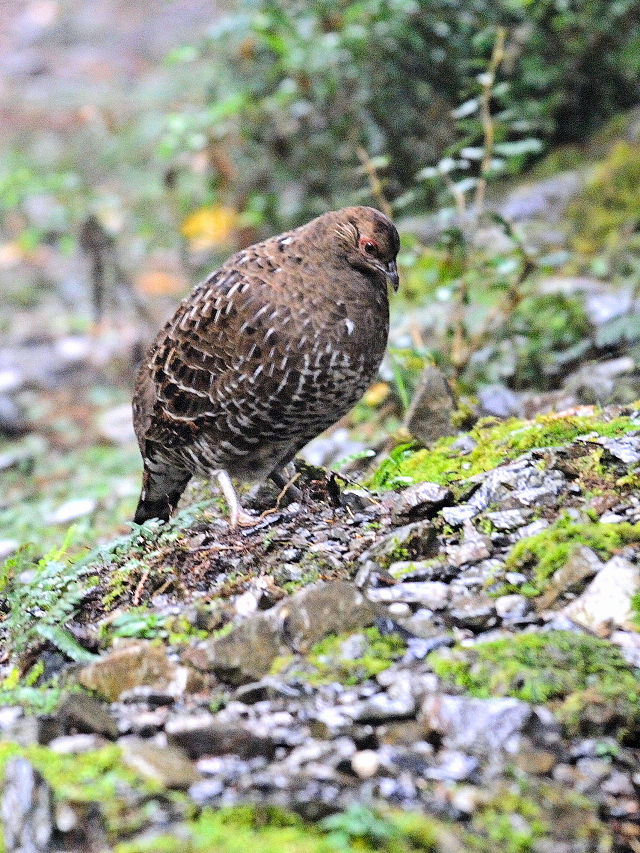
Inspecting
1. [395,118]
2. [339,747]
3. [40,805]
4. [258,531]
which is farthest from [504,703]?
[395,118]

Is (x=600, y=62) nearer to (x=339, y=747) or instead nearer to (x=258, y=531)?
(x=258, y=531)

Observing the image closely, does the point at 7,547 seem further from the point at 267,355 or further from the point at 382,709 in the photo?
the point at 382,709

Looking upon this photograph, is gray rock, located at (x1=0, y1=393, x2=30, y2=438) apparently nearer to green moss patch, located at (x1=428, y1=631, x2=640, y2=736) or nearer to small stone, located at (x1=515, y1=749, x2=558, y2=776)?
green moss patch, located at (x1=428, y1=631, x2=640, y2=736)

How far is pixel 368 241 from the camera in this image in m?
4.82

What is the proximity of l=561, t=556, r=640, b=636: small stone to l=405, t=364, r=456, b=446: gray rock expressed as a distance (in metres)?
2.17

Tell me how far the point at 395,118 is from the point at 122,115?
6.81 meters

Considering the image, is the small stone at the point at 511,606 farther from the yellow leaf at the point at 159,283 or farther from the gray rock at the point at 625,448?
the yellow leaf at the point at 159,283

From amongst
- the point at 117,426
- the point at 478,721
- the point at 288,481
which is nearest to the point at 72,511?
the point at 117,426

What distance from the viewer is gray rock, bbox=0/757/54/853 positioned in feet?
8.57

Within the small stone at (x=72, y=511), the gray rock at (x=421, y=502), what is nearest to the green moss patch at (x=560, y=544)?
the gray rock at (x=421, y=502)

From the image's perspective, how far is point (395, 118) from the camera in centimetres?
950

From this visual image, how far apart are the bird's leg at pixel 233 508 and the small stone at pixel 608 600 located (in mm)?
1681

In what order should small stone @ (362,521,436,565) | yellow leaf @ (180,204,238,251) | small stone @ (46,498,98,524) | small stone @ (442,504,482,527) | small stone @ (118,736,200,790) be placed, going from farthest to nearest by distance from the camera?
yellow leaf @ (180,204,238,251) < small stone @ (46,498,98,524) < small stone @ (442,504,482,527) < small stone @ (362,521,436,565) < small stone @ (118,736,200,790)

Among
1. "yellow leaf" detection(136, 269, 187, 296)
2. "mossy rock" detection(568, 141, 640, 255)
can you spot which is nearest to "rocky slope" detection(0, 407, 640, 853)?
"mossy rock" detection(568, 141, 640, 255)
